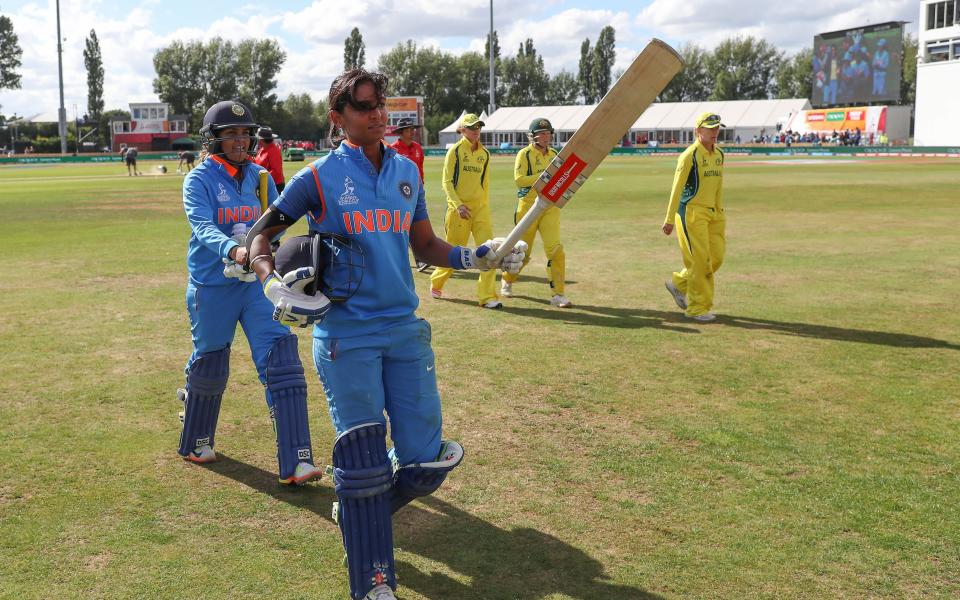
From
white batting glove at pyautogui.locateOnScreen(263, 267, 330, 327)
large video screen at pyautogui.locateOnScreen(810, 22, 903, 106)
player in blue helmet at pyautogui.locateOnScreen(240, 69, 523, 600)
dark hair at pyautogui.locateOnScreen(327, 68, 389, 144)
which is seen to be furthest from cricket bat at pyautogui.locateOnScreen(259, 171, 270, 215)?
large video screen at pyautogui.locateOnScreen(810, 22, 903, 106)

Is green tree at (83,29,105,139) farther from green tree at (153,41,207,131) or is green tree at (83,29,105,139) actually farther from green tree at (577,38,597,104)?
green tree at (577,38,597,104)

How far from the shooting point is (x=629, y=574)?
416 centimetres

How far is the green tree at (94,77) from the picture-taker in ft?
362

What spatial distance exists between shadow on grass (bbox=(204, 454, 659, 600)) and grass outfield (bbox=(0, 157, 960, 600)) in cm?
2

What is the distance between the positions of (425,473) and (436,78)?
400ft

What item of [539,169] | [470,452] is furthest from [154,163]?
[470,452]

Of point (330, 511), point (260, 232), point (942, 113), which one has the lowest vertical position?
point (330, 511)

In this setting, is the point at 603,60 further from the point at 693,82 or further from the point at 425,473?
the point at 425,473

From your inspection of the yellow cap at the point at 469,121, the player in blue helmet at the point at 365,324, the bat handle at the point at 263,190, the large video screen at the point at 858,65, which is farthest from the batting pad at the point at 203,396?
the large video screen at the point at 858,65

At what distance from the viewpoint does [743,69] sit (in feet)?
401

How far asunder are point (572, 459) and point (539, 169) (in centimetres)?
642

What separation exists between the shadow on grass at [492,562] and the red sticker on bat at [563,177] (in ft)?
6.09

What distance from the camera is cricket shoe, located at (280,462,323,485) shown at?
5281 mm

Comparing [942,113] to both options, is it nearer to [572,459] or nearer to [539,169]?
→ [539,169]
